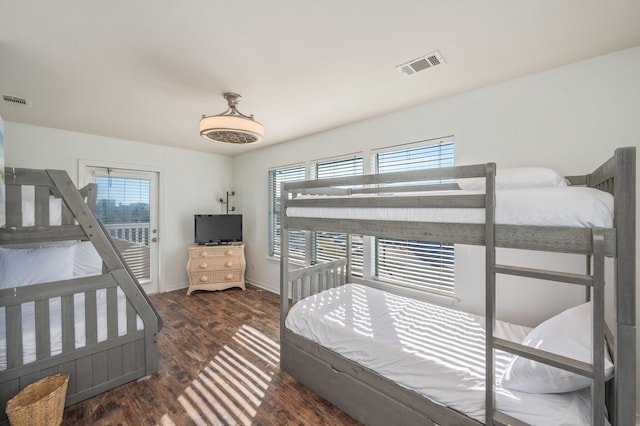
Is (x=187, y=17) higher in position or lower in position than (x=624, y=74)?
higher

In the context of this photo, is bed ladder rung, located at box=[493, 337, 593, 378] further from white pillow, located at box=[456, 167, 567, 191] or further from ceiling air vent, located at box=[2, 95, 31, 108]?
ceiling air vent, located at box=[2, 95, 31, 108]

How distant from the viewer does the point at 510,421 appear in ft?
4.16

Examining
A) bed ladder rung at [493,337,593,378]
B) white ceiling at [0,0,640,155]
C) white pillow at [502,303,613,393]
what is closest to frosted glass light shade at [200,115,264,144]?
white ceiling at [0,0,640,155]

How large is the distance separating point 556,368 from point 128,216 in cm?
520

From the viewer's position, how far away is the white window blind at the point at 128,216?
4113 millimetres

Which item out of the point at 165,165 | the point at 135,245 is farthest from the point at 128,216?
the point at 165,165

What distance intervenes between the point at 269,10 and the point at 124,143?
3865 millimetres

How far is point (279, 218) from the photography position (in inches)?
168

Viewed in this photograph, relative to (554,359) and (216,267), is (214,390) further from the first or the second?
A: (216,267)

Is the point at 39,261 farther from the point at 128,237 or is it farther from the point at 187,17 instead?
the point at 187,17

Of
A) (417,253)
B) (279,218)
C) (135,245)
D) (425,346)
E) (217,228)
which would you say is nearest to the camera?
(425,346)

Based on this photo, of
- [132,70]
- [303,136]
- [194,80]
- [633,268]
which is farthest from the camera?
[303,136]

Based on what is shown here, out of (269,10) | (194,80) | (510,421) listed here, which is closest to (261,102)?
(194,80)

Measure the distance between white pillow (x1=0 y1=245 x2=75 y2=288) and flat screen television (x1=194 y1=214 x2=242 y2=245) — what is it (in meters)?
2.18
